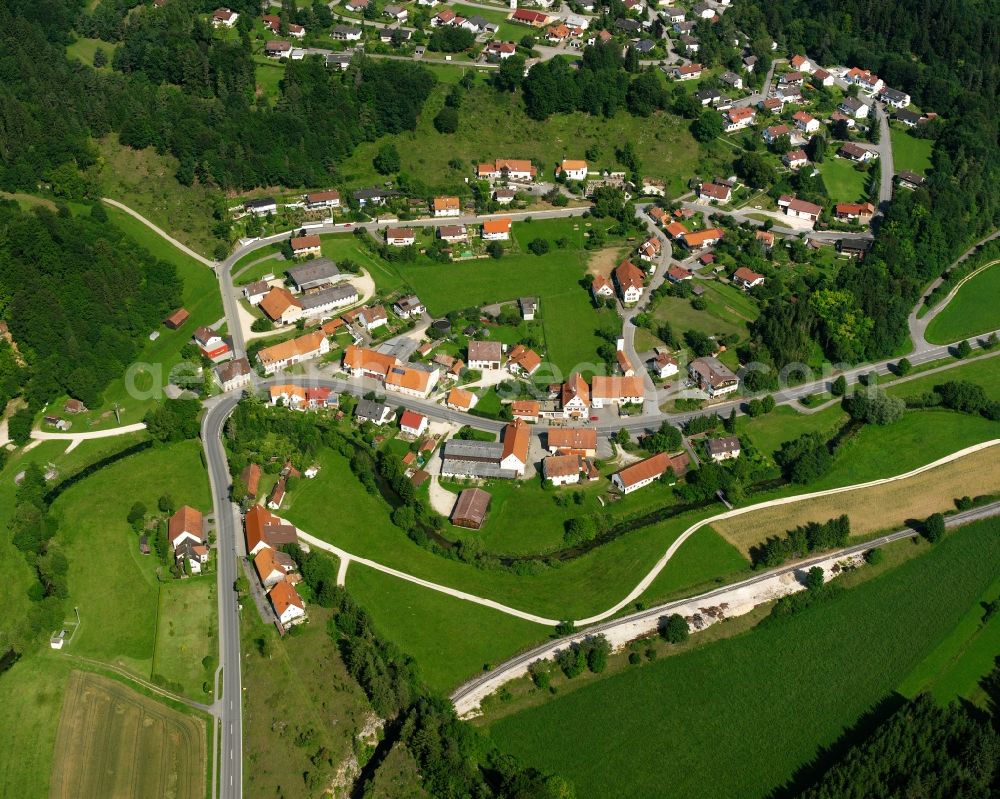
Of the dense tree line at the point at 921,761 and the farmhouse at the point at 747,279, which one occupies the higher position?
the farmhouse at the point at 747,279

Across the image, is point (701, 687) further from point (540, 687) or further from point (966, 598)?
point (966, 598)

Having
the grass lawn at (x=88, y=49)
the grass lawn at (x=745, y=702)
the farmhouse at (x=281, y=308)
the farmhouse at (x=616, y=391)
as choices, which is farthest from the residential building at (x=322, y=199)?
the grass lawn at (x=745, y=702)

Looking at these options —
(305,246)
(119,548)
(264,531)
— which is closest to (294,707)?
(264,531)

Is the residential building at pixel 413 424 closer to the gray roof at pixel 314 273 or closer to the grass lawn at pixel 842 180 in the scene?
the gray roof at pixel 314 273

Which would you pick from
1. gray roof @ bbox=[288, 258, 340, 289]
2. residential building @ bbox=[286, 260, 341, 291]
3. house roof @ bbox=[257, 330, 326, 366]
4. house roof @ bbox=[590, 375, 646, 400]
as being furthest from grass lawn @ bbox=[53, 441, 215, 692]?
house roof @ bbox=[590, 375, 646, 400]

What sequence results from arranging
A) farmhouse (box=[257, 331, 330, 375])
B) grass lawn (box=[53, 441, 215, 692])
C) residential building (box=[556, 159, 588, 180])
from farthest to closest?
residential building (box=[556, 159, 588, 180]) < farmhouse (box=[257, 331, 330, 375]) < grass lawn (box=[53, 441, 215, 692])

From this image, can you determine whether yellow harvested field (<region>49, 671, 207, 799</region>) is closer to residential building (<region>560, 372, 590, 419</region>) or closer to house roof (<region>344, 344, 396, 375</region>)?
house roof (<region>344, 344, 396, 375</region>)
